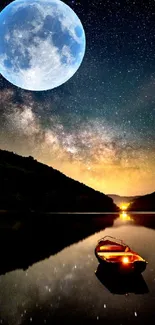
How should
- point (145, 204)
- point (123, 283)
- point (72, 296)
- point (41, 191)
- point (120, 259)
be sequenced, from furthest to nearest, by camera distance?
point (145, 204)
point (41, 191)
point (120, 259)
point (123, 283)
point (72, 296)

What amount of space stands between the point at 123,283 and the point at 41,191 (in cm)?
10350

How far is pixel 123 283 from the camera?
41.6 ft

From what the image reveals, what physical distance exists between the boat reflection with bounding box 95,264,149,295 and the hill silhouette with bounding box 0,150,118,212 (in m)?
74.7

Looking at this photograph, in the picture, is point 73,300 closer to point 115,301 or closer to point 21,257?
point 115,301

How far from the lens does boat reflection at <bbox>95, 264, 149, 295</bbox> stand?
11.6 m

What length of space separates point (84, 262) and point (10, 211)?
66347 millimetres

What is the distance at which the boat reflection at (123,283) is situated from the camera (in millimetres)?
11648

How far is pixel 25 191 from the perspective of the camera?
10844 centimetres

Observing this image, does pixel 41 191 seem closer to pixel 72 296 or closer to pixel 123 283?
pixel 123 283

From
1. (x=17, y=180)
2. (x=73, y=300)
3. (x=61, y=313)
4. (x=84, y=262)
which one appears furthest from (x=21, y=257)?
(x=17, y=180)

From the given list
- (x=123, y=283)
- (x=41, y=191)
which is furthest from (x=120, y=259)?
(x=41, y=191)

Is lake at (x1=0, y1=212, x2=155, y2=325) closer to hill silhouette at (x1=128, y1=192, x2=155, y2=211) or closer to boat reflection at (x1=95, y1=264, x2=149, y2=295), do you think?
boat reflection at (x1=95, y1=264, x2=149, y2=295)

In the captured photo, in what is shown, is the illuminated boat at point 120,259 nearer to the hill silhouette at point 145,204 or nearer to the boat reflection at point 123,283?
the boat reflection at point 123,283

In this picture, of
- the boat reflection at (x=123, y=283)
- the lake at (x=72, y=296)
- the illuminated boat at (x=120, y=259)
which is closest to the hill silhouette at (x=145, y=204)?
the illuminated boat at (x=120, y=259)
